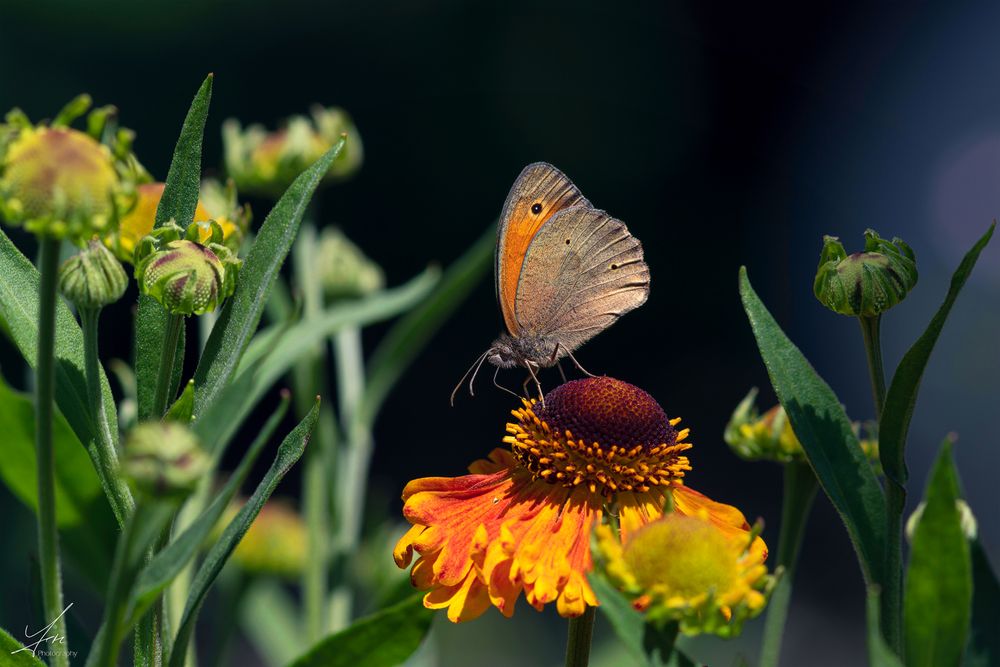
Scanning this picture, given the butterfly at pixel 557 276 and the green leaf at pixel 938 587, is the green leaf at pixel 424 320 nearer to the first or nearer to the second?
the butterfly at pixel 557 276

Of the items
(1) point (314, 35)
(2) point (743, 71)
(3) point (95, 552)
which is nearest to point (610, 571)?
(3) point (95, 552)

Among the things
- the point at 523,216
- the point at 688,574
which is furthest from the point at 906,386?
the point at 523,216

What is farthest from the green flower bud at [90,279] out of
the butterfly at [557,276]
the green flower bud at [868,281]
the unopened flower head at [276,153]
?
the unopened flower head at [276,153]

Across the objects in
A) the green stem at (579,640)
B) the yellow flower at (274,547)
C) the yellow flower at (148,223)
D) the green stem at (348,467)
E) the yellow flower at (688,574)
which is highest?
the yellow flower at (148,223)

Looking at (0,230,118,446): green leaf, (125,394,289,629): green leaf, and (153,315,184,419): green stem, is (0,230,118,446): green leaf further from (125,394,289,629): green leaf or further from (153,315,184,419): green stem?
(125,394,289,629): green leaf

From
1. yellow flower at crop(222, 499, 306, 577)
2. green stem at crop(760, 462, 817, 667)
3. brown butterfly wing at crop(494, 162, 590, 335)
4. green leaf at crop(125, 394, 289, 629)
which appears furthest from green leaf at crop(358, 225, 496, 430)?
green leaf at crop(125, 394, 289, 629)

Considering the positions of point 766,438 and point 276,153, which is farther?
point 276,153

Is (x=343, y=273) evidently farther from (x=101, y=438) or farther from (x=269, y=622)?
(x=101, y=438)
